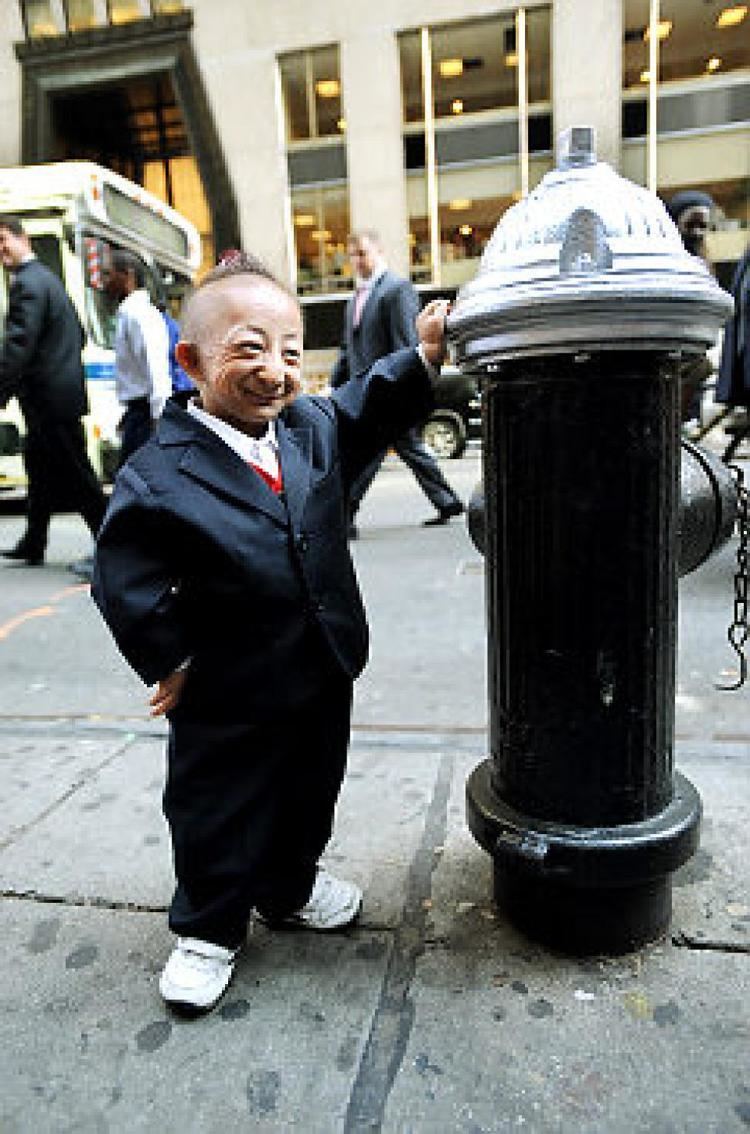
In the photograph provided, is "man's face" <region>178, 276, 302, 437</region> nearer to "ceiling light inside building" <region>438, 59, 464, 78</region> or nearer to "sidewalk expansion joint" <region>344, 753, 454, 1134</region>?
"sidewalk expansion joint" <region>344, 753, 454, 1134</region>

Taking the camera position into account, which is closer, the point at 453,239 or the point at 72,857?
the point at 72,857

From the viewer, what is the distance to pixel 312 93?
2061 centimetres

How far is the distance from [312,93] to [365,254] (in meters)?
17.9

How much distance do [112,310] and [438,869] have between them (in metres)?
7.73

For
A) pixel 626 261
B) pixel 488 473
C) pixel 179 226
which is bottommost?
pixel 488 473

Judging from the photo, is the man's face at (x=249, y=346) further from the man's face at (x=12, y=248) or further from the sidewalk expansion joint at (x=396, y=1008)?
the man's face at (x=12, y=248)

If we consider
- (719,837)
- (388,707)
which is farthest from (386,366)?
(388,707)

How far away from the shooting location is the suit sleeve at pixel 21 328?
192 inches

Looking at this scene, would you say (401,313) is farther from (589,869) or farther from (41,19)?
(41,19)

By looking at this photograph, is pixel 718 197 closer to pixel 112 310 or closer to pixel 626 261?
pixel 112 310

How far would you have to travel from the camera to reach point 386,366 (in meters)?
1.55

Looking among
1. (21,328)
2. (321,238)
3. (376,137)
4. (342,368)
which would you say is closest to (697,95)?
(376,137)

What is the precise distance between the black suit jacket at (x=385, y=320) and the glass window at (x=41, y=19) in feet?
72.2

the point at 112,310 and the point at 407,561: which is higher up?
the point at 112,310
